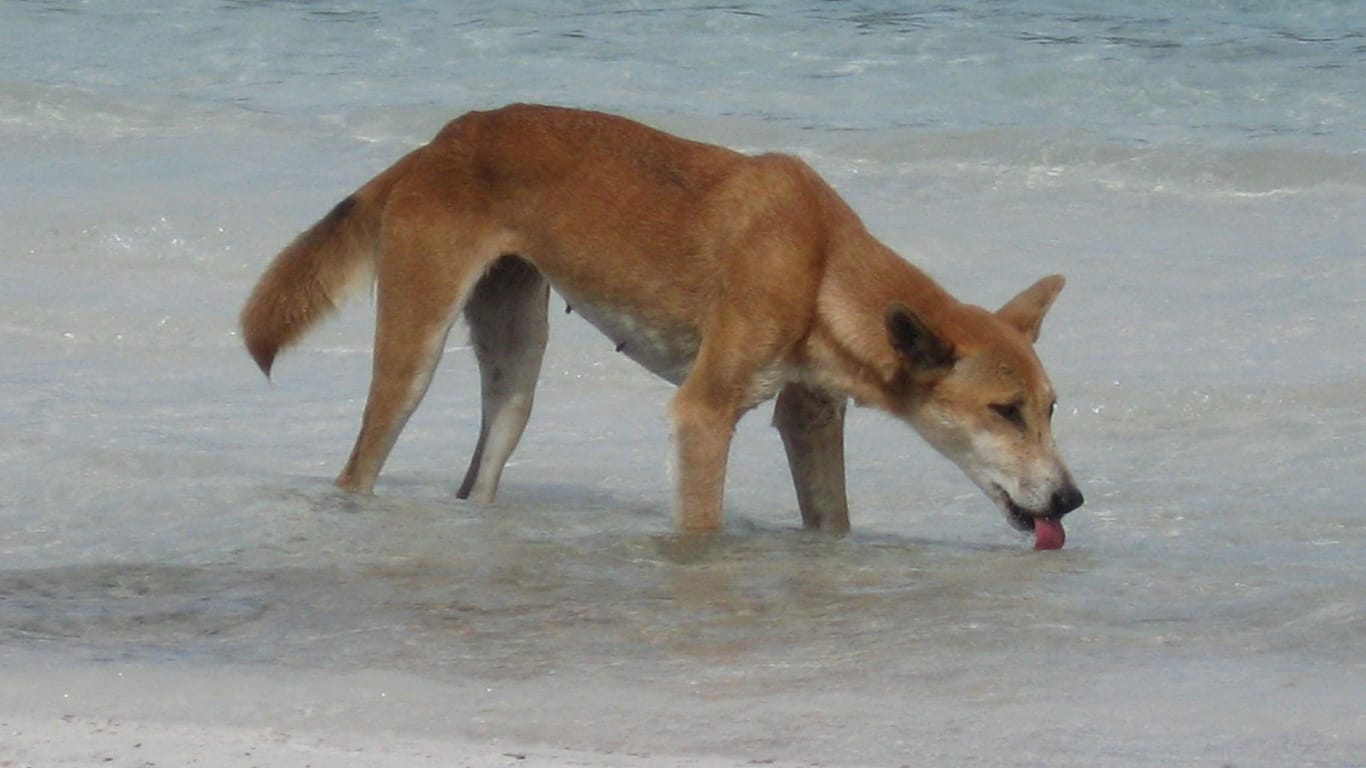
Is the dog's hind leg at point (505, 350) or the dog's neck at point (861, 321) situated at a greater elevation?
the dog's neck at point (861, 321)

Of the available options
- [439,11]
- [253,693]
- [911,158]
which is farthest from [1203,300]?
[439,11]

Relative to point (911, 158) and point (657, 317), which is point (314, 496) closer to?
point (657, 317)

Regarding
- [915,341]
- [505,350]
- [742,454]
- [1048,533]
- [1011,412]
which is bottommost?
[742,454]

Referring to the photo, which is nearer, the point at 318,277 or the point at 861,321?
the point at 861,321

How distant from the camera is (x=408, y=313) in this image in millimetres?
8047

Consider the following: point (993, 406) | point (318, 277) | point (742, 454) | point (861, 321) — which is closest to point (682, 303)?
point (861, 321)

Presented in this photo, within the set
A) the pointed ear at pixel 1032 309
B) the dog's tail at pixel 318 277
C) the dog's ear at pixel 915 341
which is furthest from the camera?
the dog's tail at pixel 318 277

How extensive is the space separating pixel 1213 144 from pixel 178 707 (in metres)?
12.5

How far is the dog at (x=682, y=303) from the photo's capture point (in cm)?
746

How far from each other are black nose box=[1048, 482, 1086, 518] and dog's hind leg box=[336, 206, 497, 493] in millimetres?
2229

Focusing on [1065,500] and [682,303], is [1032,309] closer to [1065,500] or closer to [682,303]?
[1065,500]

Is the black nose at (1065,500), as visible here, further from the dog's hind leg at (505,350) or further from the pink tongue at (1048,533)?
the dog's hind leg at (505,350)

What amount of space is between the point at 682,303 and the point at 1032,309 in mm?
1243

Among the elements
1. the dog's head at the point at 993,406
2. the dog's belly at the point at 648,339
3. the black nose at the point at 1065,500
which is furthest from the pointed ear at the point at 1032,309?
the dog's belly at the point at 648,339
